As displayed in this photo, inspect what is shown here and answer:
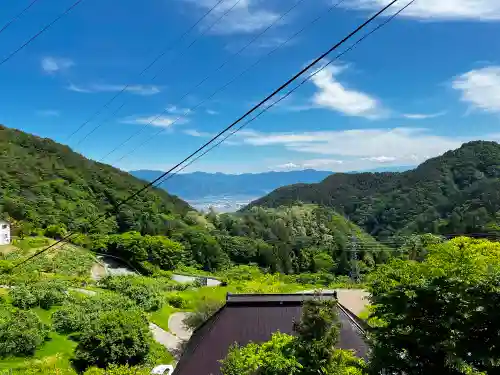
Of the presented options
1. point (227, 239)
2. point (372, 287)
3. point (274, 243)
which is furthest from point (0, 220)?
point (372, 287)

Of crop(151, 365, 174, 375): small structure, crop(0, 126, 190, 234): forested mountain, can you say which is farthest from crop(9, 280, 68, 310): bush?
crop(0, 126, 190, 234): forested mountain

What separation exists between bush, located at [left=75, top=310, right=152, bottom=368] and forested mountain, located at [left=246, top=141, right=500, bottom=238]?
1970 inches

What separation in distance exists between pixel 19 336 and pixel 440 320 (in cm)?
1561

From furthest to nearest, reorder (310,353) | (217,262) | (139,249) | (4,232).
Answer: (217,262)
(139,249)
(4,232)
(310,353)

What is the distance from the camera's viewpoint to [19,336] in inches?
637

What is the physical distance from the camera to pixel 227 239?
67062mm

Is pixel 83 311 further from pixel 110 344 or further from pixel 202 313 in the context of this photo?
pixel 110 344

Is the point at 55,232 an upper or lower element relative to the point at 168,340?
upper

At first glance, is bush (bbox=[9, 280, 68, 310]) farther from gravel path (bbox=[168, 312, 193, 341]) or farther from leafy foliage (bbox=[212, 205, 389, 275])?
leafy foliage (bbox=[212, 205, 389, 275])

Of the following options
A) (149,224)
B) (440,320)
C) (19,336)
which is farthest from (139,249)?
(440,320)

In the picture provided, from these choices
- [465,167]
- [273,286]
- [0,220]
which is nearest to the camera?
[273,286]

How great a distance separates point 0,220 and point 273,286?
3335 centimetres

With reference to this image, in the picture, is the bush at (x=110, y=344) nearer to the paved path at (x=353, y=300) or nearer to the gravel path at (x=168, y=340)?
the gravel path at (x=168, y=340)

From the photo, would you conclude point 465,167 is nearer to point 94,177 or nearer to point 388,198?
point 388,198
